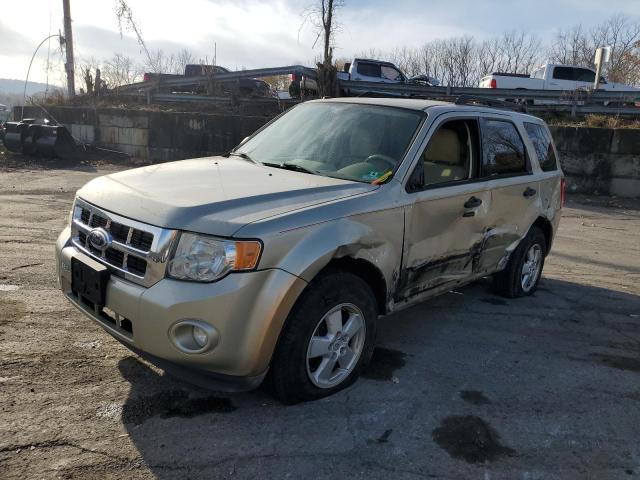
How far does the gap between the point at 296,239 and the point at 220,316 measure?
0.56 meters

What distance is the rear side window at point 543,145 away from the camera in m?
5.29

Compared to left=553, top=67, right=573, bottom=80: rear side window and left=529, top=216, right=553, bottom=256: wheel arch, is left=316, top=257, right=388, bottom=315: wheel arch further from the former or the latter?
left=553, top=67, right=573, bottom=80: rear side window

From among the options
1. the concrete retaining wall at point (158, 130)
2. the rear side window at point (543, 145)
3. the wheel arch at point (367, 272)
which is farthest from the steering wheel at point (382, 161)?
the concrete retaining wall at point (158, 130)

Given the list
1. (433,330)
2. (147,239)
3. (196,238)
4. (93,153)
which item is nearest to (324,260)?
Answer: (196,238)

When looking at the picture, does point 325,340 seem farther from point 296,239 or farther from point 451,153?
point 451,153

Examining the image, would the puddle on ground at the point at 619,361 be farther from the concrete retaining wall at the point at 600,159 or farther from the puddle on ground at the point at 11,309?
the concrete retaining wall at the point at 600,159

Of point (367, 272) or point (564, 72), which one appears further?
point (564, 72)

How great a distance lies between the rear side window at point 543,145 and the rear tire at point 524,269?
672 mm

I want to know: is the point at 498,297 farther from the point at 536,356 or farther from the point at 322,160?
the point at 322,160

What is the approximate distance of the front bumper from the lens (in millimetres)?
2660

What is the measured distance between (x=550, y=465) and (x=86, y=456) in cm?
233

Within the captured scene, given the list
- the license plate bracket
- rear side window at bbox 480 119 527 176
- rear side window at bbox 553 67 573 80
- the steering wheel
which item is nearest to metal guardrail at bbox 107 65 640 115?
rear side window at bbox 553 67 573 80

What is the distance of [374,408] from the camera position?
320 centimetres

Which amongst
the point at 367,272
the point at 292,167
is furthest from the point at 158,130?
the point at 367,272
